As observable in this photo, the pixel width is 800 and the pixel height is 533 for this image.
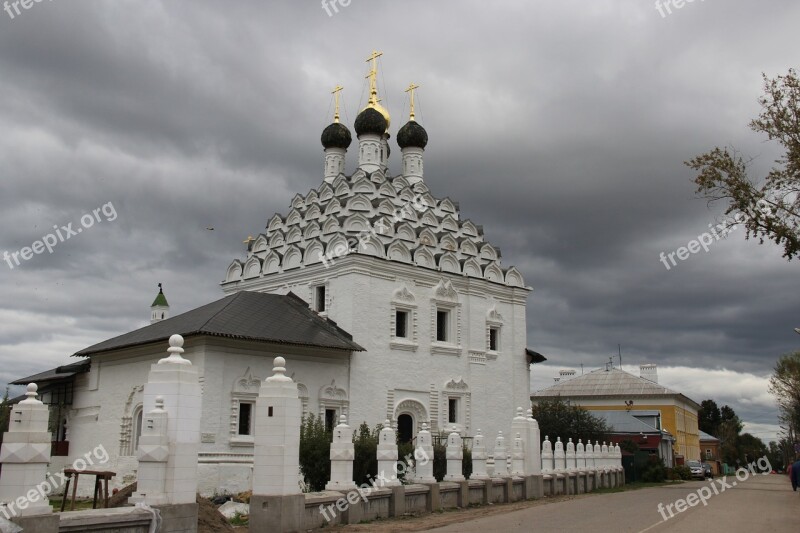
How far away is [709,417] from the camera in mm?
85812

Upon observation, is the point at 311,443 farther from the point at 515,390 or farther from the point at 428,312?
the point at 515,390

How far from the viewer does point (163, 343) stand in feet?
68.6

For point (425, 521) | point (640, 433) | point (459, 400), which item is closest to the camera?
point (425, 521)

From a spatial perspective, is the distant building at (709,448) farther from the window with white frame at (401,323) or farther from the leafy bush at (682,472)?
the window with white frame at (401,323)

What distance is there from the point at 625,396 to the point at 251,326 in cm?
3178

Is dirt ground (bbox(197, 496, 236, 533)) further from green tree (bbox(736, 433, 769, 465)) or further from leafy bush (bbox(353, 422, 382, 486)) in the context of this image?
green tree (bbox(736, 433, 769, 465))

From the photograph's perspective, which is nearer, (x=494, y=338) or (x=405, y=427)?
(x=405, y=427)

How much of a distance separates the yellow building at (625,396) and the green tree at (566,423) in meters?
10.6

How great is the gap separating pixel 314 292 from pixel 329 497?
1429 centimetres

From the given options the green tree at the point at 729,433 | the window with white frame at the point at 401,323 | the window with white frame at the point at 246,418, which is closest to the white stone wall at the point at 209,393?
the window with white frame at the point at 246,418

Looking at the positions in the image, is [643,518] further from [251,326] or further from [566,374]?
[566,374]

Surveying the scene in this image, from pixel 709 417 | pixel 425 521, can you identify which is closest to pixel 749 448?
pixel 709 417

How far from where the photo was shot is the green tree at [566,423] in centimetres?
3275

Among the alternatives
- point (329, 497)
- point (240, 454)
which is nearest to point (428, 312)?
point (240, 454)
